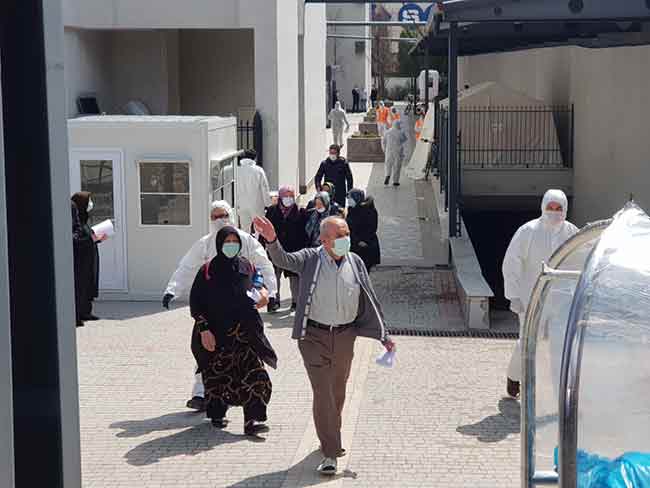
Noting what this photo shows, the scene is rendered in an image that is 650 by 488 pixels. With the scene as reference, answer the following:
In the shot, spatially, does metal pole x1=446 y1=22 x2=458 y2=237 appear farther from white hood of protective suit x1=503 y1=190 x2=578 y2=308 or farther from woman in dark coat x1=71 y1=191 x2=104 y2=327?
white hood of protective suit x1=503 y1=190 x2=578 y2=308

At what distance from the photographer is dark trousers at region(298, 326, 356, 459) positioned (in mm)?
7654

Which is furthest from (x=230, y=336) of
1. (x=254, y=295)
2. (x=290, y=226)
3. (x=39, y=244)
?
(x=290, y=226)

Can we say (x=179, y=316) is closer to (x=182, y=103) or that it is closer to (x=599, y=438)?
(x=599, y=438)

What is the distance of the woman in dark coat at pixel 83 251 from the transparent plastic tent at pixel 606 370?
752 cm

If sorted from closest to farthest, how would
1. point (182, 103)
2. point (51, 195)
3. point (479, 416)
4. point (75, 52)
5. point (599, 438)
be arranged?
point (599, 438)
point (51, 195)
point (479, 416)
point (75, 52)
point (182, 103)

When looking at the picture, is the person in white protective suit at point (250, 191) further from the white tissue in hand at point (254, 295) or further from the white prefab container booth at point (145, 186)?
the white tissue in hand at point (254, 295)

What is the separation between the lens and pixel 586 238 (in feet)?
18.2

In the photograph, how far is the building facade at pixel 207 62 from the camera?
18.8 metres

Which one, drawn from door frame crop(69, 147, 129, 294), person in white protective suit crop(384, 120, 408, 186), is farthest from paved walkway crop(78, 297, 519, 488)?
person in white protective suit crop(384, 120, 408, 186)

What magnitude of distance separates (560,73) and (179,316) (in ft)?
43.8

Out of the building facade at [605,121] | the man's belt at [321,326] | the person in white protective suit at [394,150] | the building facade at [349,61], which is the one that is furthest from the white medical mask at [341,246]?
the building facade at [349,61]

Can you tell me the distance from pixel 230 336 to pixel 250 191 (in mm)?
7331

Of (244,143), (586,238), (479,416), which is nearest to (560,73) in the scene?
(244,143)

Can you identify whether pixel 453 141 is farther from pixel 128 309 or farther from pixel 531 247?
pixel 531 247
